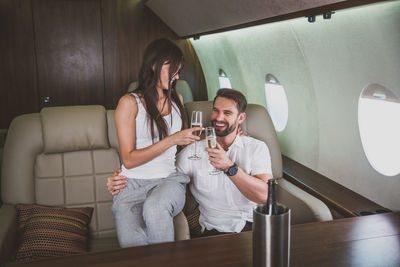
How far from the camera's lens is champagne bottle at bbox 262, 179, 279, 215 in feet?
4.16

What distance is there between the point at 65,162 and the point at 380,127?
7.34 ft

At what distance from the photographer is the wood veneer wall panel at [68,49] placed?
6.30 m

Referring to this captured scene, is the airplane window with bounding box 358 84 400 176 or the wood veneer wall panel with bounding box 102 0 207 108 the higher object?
the wood veneer wall panel with bounding box 102 0 207 108

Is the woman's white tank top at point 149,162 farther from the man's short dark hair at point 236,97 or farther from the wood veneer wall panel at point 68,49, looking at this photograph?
the wood veneer wall panel at point 68,49

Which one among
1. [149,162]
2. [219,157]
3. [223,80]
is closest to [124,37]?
[223,80]

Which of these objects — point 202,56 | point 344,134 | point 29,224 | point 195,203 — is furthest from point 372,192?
point 202,56

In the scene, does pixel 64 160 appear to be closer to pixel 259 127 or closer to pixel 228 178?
pixel 228 178

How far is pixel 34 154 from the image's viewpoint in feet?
8.35

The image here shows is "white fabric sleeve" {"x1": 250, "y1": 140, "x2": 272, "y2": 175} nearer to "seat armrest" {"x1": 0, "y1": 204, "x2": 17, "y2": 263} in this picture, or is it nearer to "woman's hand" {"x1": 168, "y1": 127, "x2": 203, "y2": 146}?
"woman's hand" {"x1": 168, "y1": 127, "x2": 203, "y2": 146}

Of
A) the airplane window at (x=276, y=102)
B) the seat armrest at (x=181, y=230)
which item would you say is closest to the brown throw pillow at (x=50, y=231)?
the seat armrest at (x=181, y=230)

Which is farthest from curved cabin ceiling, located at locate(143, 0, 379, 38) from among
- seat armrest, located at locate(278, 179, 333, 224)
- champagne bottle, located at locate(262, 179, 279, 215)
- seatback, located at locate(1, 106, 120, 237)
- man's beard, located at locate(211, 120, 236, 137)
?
seatback, located at locate(1, 106, 120, 237)

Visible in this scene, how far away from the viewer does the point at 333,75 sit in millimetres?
2988

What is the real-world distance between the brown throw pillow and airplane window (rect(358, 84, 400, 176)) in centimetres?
207

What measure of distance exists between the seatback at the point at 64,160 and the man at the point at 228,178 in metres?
0.40
